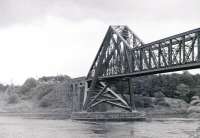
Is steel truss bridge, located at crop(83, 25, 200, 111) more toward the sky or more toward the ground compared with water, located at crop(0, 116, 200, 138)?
more toward the sky

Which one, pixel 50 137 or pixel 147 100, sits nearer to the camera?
pixel 50 137

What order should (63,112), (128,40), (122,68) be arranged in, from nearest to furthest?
(122,68) → (128,40) → (63,112)

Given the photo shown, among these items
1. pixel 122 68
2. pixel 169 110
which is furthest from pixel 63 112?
pixel 122 68

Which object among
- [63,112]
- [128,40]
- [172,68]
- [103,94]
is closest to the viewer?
[172,68]

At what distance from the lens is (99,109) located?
493 feet

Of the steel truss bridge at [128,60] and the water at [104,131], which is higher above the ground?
the steel truss bridge at [128,60]

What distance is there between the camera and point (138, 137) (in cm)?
7300

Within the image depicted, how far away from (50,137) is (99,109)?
76.4 metres

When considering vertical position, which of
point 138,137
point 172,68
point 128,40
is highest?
point 128,40

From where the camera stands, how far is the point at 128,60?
107m

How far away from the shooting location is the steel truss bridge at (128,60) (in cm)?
7825

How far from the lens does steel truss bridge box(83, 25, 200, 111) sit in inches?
3081

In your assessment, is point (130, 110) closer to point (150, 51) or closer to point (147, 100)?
point (150, 51)

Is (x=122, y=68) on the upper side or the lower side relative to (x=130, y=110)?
upper
